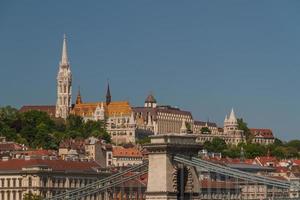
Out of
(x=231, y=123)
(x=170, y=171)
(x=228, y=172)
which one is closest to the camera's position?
(x=170, y=171)

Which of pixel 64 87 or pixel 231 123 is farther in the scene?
pixel 231 123

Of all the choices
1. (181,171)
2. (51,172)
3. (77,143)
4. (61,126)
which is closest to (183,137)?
(181,171)

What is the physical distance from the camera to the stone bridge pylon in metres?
44.3

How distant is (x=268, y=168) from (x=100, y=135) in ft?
123

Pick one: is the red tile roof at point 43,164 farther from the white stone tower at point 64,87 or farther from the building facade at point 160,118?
the building facade at point 160,118

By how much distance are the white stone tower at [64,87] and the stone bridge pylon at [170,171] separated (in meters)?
Result: 124

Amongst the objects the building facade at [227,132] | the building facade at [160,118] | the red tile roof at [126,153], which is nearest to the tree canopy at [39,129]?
the red tile roof at [126,153]

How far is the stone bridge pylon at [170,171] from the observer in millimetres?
44312

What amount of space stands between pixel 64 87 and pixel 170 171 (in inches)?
5075

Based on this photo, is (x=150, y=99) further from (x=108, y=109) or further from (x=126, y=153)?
(x=126, y=153)

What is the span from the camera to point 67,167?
87.6 metres

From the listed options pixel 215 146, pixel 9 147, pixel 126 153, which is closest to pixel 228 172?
pixel 9 147

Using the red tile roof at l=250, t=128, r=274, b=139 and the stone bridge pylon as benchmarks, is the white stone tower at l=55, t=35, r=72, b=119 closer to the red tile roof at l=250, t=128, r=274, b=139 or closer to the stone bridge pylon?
the red tile roof at l=250, t=128, r=274, b=139

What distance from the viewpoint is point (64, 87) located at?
173 metres
